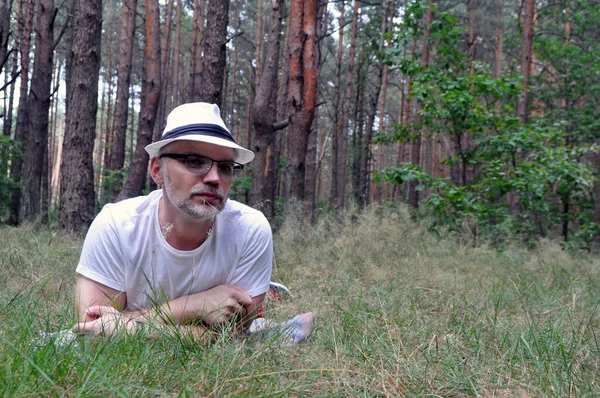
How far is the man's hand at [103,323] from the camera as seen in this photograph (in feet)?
6.92

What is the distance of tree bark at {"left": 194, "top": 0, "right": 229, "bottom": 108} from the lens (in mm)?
7316

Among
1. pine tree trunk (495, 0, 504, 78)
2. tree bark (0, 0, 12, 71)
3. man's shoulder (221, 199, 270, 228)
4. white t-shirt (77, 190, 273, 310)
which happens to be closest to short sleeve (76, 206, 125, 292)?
white t-shirt (77, 190, 273, 310)

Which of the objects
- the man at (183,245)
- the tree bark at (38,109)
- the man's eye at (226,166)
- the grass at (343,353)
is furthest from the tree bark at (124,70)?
the man's eye at (226,166)

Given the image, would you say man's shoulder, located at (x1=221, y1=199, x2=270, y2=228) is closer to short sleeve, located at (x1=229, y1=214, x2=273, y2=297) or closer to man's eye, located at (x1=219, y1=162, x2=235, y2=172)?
short sleeve, located at (x1=229, y1=214, x2=273, y2=297)

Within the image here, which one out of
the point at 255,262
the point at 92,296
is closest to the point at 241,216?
the point at 255,262

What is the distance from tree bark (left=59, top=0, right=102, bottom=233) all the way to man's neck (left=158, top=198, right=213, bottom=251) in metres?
4.92

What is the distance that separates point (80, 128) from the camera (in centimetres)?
709

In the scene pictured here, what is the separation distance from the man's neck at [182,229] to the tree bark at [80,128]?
4.92 meters

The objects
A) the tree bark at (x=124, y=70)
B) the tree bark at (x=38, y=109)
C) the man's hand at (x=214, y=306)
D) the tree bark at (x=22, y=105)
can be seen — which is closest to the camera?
the man's hand at (x=214, y=306)

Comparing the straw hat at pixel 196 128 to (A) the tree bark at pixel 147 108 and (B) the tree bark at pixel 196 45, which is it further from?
(B) the tree bark at pixel 196 45

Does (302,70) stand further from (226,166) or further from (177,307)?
(177,307)

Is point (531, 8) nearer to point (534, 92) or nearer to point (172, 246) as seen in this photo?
point (534, 92)

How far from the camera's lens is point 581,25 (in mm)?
15266

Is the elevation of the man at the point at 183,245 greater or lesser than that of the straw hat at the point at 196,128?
lesser
